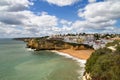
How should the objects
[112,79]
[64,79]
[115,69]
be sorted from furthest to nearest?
[64,79]
[115,69]
[112,79]

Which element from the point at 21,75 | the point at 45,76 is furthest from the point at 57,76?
the point at 21,75

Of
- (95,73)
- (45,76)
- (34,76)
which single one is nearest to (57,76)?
(45,76)

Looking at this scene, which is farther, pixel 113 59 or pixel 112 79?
pixel 113 59

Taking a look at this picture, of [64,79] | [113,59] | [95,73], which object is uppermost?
[113,59]

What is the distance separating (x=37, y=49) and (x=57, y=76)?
1874 inches

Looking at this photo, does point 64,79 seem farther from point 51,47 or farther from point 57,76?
point 51,47

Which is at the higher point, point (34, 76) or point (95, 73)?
point (95, 73)

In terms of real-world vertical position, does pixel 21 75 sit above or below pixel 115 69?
below

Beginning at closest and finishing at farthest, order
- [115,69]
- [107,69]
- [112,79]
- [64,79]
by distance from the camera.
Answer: [112,79] → [115,69] → [107,69] → [64,79]

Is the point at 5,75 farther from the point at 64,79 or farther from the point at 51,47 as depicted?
the point at 51,47

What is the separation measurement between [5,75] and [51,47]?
46481 mm

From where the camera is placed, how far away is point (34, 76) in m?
29.8

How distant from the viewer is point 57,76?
2930 centimetres

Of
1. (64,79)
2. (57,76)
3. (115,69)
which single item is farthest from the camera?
(57,76)
